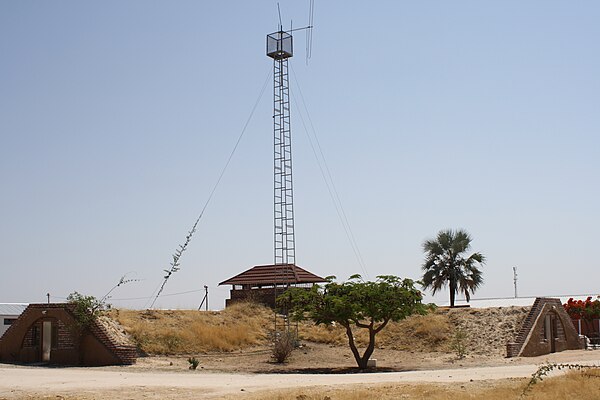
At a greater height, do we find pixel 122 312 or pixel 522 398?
pixel 122 312

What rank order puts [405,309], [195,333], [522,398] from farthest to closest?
1. [195,333]
2. [405,309]
3. [522,398]

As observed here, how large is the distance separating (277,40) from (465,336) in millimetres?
18980

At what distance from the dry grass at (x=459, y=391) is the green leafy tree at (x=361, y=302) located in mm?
10501

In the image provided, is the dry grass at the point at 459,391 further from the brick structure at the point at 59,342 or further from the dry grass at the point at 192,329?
the dry grass at the point at 192,329

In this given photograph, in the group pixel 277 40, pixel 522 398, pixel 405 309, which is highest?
pixel 277 40

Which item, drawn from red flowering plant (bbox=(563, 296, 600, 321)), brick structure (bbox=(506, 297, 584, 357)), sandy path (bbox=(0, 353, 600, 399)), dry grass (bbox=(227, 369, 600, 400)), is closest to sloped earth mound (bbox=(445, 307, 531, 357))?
brick structure (bbox=(506, 297, 584, 357))

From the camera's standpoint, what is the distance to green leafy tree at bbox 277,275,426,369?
31266 millimetres

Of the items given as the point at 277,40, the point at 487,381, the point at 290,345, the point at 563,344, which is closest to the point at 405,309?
the point at 290,345

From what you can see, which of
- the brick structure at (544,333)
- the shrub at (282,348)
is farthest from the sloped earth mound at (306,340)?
the brick structure at (544,333)

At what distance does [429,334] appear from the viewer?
1642 inches

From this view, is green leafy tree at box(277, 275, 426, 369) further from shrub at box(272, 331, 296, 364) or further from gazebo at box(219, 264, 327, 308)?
gazebo at box(219, 264, 327, 308)

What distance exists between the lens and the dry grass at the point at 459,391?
18.3m

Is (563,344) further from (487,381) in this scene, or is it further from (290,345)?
(487,381)

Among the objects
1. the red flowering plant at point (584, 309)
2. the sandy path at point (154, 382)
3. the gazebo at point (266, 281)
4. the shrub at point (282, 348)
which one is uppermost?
the gazebo at point (266, 281)
